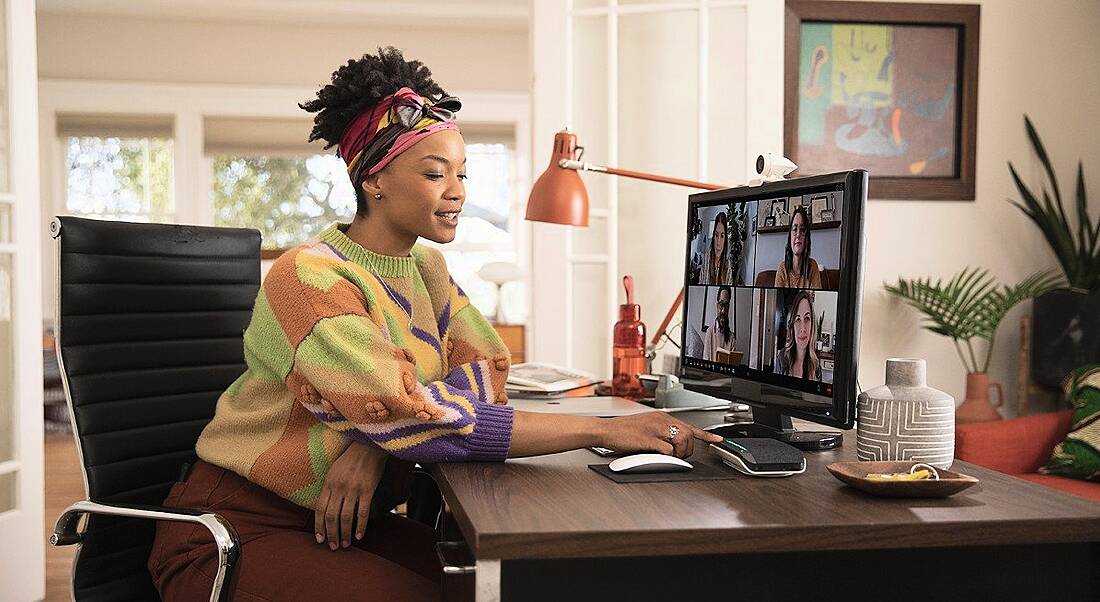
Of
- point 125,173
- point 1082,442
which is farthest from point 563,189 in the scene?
point 125,173

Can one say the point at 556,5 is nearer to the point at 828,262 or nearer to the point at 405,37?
the point at 828,262

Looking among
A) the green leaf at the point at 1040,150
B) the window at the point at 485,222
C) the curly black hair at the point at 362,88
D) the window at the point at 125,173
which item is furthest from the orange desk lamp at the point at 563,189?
the window at the point at 125,173

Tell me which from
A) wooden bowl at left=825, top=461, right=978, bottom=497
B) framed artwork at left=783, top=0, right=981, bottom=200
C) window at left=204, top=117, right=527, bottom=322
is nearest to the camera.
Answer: wooden bowl at left=825, top=461, right=978, bottom=497

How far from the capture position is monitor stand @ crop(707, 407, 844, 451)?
146cm

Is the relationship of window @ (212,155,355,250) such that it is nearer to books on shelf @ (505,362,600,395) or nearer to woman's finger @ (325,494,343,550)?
books on shelf @ (505,362,600,395)

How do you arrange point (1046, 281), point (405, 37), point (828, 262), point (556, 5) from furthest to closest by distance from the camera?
1. point (405, 37)
2. point (1046, 281)
3. point (556, 5)
4. point (828, 262)

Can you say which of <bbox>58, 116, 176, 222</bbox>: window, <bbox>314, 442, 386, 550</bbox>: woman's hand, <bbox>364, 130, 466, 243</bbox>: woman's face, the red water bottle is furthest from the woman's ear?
<bbox>58, 116, 176, 222</bbox>: window

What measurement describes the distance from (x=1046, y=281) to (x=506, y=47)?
461 centimetres

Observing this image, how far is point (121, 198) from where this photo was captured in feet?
23.6

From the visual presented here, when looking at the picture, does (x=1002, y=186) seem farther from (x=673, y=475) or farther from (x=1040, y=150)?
(x=673, y=475)

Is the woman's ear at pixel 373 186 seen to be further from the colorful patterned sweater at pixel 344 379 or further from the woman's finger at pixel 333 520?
the woman's finger at pixel 333 520

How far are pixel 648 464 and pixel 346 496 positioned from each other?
0.42m

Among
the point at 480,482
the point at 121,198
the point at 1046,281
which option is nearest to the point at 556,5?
the point at 1046,281

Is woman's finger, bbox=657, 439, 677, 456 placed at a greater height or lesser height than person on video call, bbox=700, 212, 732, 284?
lesser
